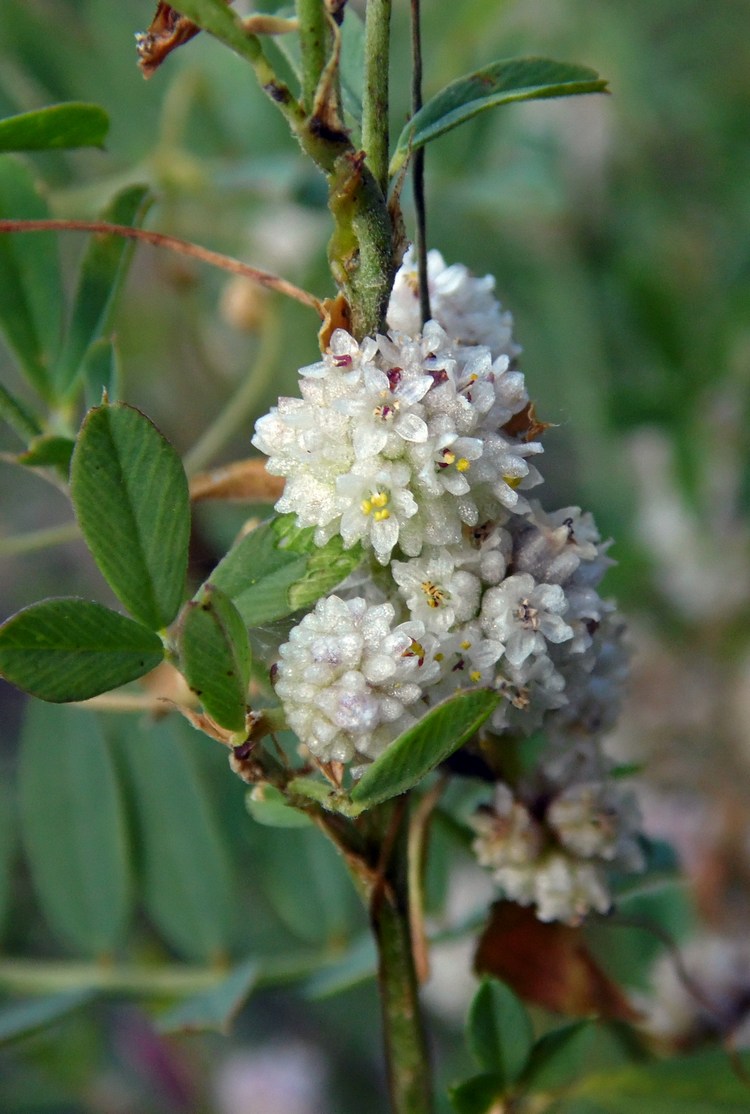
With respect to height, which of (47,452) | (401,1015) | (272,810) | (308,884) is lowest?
(308,884)

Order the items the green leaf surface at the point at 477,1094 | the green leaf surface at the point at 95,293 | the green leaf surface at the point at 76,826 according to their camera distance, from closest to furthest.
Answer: the green leaf surface at the point at 477,1094 < the green leaf surface at the point at 95,293 < the green leaf surface at the point at 76,826

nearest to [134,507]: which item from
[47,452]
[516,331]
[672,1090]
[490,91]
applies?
[47,452]

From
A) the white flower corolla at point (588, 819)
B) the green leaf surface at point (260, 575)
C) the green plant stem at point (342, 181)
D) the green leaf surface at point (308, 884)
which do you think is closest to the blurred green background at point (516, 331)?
the green leaf surface at point (308, 884)

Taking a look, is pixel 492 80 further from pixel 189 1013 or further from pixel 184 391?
pixel 184 391

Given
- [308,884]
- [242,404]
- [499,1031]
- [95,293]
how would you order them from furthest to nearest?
[242,404] < [308,884] < [95,293] < [499,1031]

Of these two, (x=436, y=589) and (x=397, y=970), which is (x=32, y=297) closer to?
(x=436, y=589)

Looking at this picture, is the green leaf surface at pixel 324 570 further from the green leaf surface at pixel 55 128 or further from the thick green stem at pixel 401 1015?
the green leaf surface at pixel 55 128

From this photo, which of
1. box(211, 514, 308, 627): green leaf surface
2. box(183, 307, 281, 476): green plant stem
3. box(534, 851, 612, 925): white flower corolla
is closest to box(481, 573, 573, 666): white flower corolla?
box(211, 514, 308, 627): green leaf surface
